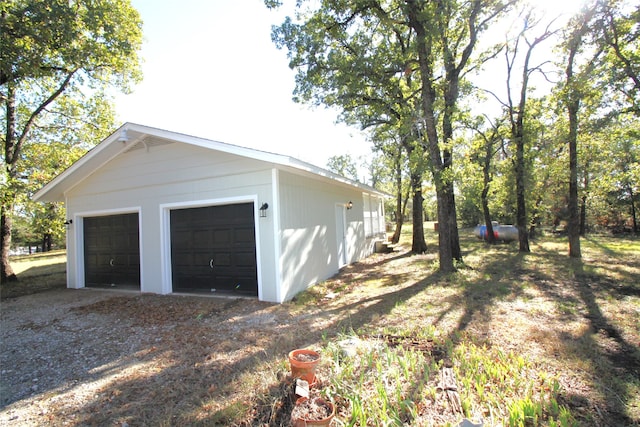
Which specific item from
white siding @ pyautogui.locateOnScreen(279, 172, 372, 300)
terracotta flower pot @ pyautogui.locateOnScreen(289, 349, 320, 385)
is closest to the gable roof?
white siding @ pyautogui.locateOnScreen(279, 172, 372, 300)

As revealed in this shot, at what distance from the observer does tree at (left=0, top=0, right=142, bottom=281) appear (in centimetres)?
820

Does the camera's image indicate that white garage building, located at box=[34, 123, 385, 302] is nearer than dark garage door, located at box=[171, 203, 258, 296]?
Yes

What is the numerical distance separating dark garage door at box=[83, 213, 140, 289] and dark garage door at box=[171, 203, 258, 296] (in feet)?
4.93

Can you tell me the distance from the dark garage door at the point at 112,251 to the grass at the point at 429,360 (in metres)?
1.99

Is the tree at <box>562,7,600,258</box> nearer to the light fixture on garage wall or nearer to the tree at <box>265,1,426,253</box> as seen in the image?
the tree at <box>265,1,426,253</box>

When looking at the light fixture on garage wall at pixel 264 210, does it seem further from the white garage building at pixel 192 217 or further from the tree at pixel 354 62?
the tree at pixel 354 62

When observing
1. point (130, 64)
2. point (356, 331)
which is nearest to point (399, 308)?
point (356, 331)

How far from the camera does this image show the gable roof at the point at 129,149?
597cm

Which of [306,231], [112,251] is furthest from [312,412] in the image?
[112,251]

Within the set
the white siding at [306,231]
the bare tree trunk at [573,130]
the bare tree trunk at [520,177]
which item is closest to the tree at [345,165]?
the bare tree trunk at [520,177]

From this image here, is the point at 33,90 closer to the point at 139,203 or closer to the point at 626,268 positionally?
the point at 139,203

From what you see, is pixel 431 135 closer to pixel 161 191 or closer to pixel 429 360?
pixel 429 360

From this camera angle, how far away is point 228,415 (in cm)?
254

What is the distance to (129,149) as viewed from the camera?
25.5ft
